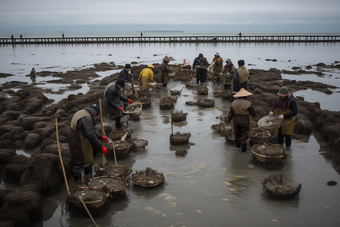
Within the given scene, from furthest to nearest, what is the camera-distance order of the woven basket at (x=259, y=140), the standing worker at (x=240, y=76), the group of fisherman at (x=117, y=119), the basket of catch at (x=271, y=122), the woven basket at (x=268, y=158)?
the standing worker at (x=240, y=76) < the woven basket at (x=259, y=140) < the basket of catch at (x=271, y=122) < the woven basket at (x=268, y=158) < the group of fisherman at (x=117, y=119)

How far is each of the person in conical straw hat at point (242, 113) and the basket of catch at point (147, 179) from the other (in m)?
2.41

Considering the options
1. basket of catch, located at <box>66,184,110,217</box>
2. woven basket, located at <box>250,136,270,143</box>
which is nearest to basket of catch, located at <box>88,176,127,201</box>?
basket of catch, located at <box>66,184,110,217</box>

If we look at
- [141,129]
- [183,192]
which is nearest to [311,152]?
[183,192]

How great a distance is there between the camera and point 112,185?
4.76 meters

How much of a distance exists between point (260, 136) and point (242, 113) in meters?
1.15

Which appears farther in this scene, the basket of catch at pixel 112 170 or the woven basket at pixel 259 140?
the woven basket at pixel 259 140

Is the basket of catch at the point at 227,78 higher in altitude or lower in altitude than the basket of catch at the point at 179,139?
higher

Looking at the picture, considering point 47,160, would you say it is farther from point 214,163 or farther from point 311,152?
point 311,152

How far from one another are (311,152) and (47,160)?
21.7ft

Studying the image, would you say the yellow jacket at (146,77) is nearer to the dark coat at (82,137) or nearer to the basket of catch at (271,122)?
the basket of catch at (271,122)

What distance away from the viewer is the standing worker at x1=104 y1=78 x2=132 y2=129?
7.68 m

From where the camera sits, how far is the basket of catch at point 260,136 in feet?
21.5

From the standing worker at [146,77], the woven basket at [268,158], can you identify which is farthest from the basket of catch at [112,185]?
the standing worker at [146,77]

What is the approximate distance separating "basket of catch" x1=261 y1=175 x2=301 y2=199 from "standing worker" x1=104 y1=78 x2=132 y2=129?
468 cm
